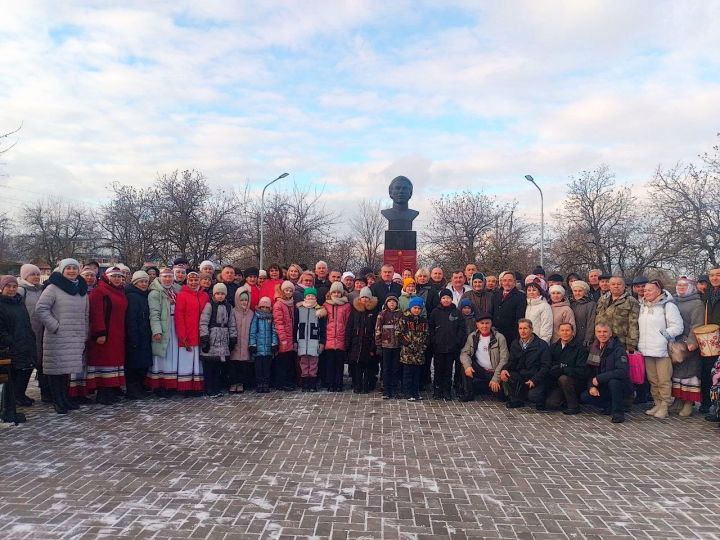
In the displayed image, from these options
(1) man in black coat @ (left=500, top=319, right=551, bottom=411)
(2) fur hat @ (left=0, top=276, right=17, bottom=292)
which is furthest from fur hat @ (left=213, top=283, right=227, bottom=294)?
(1) man in black coat @ (left=500, top=319, right=551, bottom=411)

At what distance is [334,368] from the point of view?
8.74m

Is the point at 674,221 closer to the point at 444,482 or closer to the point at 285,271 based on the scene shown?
the point at 285,271

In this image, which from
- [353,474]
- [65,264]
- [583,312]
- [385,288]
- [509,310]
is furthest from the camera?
[385,288]

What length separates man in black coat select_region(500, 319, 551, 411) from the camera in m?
7.51

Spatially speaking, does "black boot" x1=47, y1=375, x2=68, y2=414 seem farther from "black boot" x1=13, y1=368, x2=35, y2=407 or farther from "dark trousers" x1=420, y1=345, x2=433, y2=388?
"dark trousers" x1=420, y1=345, x2=433, y2=388

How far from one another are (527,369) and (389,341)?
6.60 feet

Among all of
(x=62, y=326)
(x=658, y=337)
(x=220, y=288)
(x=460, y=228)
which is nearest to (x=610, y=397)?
(x=658, y=337)

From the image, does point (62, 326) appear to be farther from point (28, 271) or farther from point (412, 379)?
point (412, 379)

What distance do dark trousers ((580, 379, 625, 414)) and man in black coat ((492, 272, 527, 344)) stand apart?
1350 millimetres

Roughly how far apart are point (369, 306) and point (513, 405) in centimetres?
259

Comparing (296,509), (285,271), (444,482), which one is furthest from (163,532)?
(285,271)

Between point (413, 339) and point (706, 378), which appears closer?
point (706, 378)

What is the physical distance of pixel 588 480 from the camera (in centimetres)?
480

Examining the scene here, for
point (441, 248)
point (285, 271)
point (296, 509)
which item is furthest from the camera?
point (441, 248)
